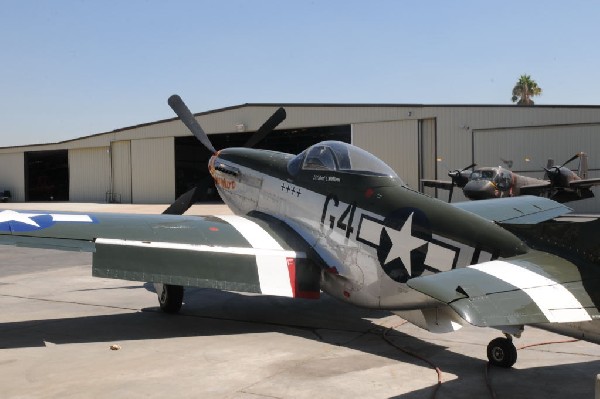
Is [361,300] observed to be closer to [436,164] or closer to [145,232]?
[145,232]

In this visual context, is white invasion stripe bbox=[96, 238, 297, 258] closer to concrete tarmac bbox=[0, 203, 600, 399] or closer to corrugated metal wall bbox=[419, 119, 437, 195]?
concrete tarmac bbox=[0, 203, 600, 399]

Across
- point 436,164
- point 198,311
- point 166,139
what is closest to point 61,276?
point 198,311

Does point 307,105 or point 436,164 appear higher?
point 307,105

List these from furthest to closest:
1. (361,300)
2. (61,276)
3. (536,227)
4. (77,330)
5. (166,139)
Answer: (166,139) < (61,276) < (77,330) < (361,300) < (536,227)

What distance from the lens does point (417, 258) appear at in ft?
21.5

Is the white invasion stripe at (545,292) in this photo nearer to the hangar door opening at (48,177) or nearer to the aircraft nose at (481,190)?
the aircraft nose at (481,190)

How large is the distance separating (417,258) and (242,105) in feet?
123

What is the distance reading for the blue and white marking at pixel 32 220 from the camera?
7.42 m

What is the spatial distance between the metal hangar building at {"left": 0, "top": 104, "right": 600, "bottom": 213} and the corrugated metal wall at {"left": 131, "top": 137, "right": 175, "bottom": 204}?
0.28ft

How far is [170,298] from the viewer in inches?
357

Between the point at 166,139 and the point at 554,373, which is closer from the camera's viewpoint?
the point at 554,373

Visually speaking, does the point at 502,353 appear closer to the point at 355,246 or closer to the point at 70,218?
the point at 355,246

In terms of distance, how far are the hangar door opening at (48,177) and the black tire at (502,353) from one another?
210 ft


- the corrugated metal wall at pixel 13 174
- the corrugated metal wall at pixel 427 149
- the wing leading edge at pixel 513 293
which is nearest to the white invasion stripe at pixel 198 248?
the wing leading edge at pixel 513 293
